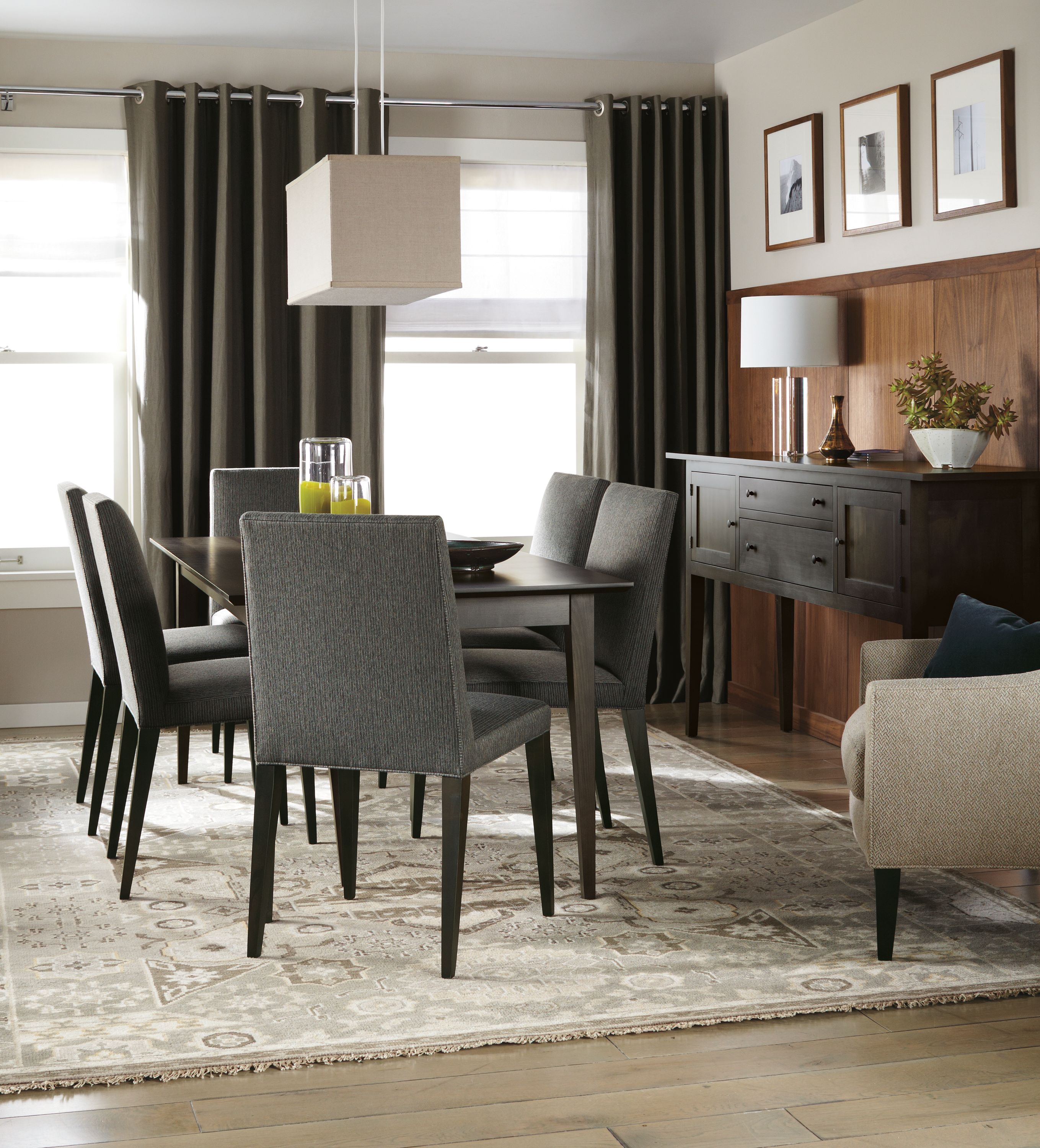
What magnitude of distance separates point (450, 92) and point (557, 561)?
241 centimetres

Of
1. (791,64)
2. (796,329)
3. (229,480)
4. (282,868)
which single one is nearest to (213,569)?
(282,868)

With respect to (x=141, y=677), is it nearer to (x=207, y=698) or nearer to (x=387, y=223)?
(x=207, y=698)

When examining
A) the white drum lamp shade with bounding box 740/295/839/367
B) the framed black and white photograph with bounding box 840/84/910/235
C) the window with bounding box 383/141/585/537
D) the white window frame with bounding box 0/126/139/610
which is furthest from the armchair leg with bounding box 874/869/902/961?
the white window frame with bounding box 0/126/139/610

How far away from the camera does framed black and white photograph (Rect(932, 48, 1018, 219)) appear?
13.0 ft

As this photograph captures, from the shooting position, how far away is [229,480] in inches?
186

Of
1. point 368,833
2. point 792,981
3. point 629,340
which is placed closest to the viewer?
point 792,981

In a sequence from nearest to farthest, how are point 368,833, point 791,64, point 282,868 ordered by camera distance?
point 282,868 < point 368,833 < point 791,64

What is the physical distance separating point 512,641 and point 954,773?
5.19 ft

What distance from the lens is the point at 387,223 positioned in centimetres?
300

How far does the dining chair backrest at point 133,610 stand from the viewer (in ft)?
10.6

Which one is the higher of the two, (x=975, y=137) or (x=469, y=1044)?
(x=975, y=137)

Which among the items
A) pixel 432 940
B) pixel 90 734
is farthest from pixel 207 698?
pixel 90 734

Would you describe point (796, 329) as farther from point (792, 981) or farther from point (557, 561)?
point (792, 981)

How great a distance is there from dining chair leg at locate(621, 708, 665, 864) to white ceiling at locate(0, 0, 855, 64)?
2539mm
